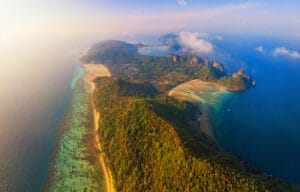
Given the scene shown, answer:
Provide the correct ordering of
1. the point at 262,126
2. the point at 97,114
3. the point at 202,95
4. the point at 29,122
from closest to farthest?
the point at 29,122 → the point at 262,126 → the point at 97,114 → the point at 202,95

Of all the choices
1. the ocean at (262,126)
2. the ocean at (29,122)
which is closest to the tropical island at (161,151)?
the ocean at (262,126)

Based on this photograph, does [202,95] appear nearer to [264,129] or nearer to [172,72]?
[264,129]

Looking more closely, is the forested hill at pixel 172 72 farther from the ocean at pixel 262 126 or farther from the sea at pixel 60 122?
the sea at pixel 60 122

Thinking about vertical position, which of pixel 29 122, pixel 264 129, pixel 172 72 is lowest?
pixel 264 129

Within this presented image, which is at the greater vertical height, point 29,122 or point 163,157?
point 163,157

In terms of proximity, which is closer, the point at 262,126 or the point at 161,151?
the point at 161,151

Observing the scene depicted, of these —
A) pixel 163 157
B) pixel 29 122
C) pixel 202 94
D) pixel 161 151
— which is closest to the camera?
pixel 163 157

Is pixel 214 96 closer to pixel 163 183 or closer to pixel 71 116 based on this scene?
pixel 71 116

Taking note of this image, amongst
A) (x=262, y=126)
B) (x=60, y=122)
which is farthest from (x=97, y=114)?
(x=262, y=126)

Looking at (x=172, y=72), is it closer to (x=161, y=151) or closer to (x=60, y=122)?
(x=60, y=122)
